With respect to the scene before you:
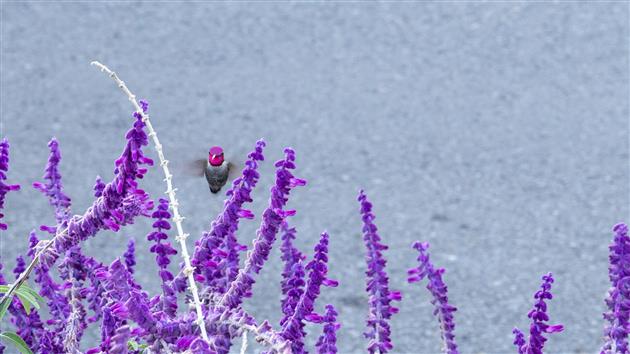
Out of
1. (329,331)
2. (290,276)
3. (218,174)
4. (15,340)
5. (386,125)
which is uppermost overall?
(386,125)

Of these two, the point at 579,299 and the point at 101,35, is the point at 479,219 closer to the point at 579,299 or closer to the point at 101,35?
the point at 579,299

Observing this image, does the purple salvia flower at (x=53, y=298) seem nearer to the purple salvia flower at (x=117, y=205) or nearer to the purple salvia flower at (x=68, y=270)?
the purple salvia flower at (x=68, y=270)

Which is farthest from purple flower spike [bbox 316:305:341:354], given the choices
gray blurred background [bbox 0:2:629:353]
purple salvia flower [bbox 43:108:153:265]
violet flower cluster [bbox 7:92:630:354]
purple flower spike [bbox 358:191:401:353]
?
gray blurred background [bbox 0:2:629:353]

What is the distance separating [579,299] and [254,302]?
5.32ft

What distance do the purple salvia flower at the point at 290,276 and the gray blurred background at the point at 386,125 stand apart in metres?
3.04

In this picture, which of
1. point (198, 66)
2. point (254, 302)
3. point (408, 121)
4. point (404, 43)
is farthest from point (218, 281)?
point (404, 43)

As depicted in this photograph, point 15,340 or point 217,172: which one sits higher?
point 217,172

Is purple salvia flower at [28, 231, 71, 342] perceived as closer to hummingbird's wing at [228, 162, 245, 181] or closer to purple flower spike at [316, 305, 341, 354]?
hummingbird's wing at [228, 162, 245, 181]

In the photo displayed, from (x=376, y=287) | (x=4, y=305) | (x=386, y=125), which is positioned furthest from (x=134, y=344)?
(x=386, y=125)

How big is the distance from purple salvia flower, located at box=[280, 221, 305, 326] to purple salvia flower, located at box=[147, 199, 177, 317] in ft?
0.69

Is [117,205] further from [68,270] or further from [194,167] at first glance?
[194,167]

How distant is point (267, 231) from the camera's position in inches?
70.4

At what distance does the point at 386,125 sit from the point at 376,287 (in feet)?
17.6

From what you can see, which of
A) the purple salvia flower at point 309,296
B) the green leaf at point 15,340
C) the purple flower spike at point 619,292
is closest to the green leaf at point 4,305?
the green leaf at point 15,340
